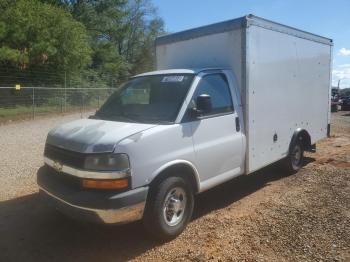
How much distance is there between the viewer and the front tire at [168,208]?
421 centimetres

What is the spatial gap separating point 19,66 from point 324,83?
17.0 meters

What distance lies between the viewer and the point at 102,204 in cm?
384

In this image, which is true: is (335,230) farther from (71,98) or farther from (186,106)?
(71,98)

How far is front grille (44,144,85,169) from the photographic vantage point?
13.4ft

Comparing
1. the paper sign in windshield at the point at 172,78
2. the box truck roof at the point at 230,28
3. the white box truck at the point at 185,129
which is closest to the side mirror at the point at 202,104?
the white box truck at the point at 185,129

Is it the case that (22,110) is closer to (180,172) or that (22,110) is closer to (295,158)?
(295,158)

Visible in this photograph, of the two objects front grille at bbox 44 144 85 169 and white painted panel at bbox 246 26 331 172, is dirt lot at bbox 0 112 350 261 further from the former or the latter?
front grille at bbox 44 144 85 169

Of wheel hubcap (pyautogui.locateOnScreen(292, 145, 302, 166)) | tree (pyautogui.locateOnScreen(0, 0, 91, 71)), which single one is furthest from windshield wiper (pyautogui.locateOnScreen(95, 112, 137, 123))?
tree (pyautogui.locateOnScreen(0, 0, 91, 71))

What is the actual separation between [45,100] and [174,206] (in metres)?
15.9

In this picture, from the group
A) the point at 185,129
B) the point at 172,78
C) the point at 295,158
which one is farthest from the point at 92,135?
the point at 295,158

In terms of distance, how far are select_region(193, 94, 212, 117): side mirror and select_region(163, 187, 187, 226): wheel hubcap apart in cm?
100

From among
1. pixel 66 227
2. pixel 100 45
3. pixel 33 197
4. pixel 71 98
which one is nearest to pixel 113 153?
pixel 66 227

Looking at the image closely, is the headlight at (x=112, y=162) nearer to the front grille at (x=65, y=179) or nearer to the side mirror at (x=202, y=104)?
the front grille at (x=65, y=179)

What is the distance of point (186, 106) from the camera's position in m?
4.71
